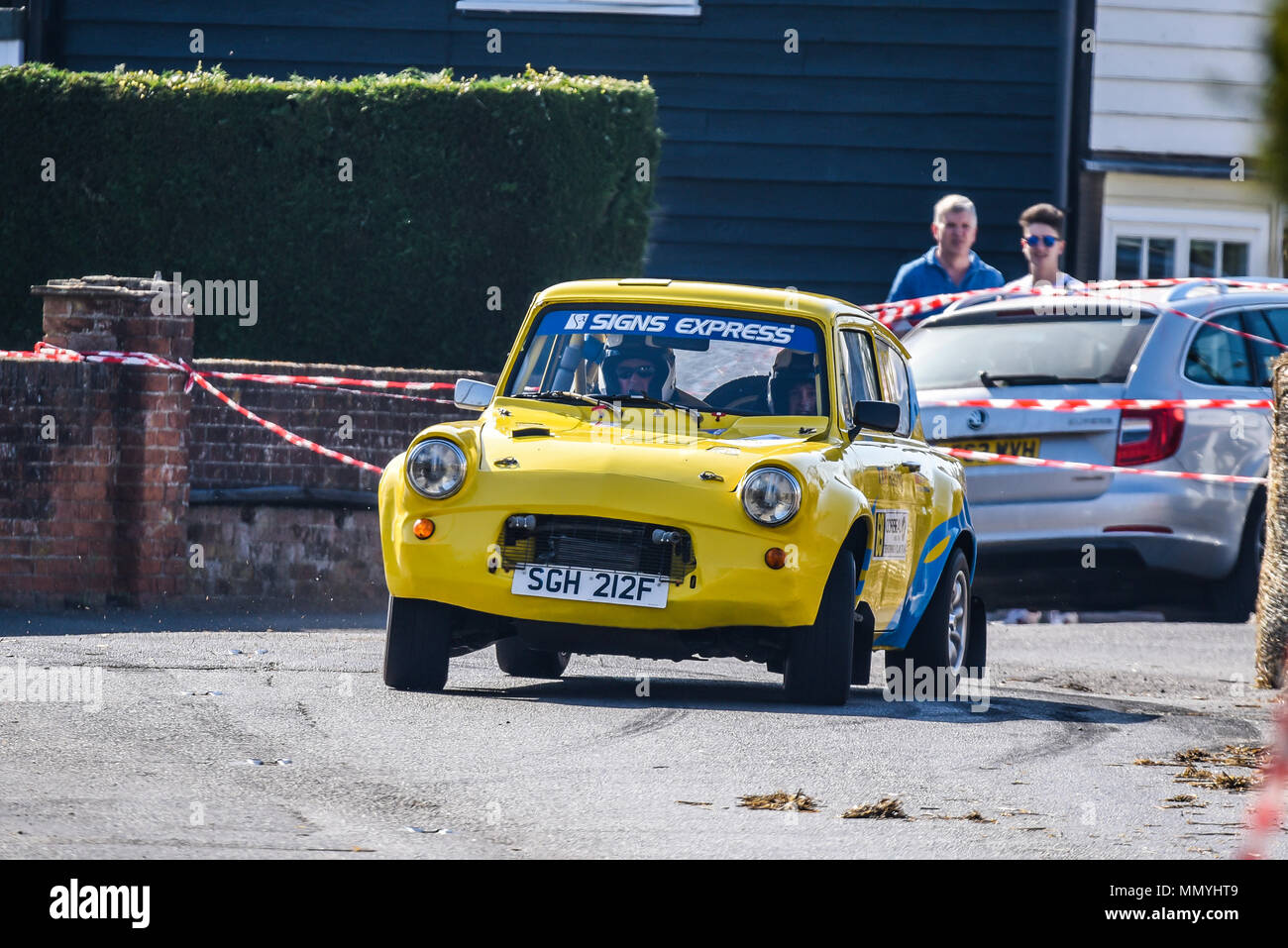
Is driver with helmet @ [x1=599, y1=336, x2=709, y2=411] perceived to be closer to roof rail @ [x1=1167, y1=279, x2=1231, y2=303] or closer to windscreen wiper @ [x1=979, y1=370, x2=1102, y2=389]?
windscreen wiper @ [x1=979, y1=370, x2=1102, y2=389]

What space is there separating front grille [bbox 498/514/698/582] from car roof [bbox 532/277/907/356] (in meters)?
1.44

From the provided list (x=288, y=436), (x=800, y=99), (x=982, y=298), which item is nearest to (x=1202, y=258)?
(x=800, y=99)

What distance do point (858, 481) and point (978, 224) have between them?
386 inches

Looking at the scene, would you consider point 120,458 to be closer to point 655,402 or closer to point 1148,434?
point 655,402

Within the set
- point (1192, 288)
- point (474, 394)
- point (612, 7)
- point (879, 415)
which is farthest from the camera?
point (612, 7)

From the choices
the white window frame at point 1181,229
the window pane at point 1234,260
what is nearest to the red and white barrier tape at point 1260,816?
the white window frame at point 1181,229

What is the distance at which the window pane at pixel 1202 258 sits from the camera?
1836cm

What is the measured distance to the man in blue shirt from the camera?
1420 cm

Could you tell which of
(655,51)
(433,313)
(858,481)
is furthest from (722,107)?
(858,481)

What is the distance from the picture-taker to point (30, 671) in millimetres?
8281

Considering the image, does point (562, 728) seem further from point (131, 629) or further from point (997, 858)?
point (131, 629)

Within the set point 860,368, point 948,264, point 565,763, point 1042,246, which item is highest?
point 1042,246

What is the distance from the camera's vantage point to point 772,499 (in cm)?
782

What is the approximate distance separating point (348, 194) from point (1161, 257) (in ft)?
24.8
